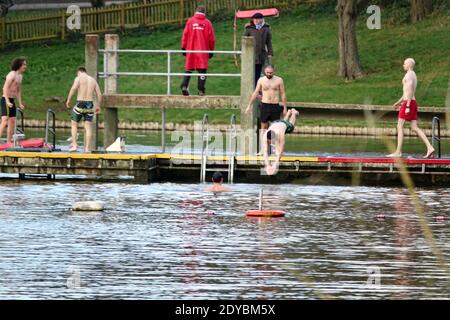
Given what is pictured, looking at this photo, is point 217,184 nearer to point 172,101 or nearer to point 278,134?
point 278,134

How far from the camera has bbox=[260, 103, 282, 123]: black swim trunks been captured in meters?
35.7

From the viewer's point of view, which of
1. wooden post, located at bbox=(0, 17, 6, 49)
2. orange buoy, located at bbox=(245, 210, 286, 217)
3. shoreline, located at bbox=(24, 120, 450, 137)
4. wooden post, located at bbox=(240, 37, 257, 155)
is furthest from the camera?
wooden post, located at bbox=(0, 17, 6, 49)

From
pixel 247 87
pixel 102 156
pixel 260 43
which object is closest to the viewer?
pixel 102 156

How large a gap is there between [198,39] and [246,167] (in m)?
3.83

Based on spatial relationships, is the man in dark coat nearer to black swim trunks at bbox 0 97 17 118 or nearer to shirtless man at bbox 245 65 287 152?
shirtless man at bbox 245 65 287 152

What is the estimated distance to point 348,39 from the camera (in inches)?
2205

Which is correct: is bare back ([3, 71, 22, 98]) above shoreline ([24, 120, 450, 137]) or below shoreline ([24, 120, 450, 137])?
above

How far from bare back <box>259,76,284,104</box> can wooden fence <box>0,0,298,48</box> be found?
2942 centimetres

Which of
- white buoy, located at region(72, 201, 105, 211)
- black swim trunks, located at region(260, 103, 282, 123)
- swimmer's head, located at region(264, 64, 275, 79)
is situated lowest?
Result: white buoy, located at region(72, 201, 105, 211)

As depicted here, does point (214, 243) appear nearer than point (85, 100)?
Yes

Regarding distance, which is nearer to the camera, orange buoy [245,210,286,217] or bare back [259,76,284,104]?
orange buoy [245,210,286,217]

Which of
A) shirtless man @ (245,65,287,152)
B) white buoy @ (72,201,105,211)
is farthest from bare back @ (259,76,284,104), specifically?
white buoy @ (72,201,105,211)

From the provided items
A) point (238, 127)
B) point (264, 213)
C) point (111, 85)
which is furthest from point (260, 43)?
point (238, 127)

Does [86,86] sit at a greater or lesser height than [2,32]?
lesser
